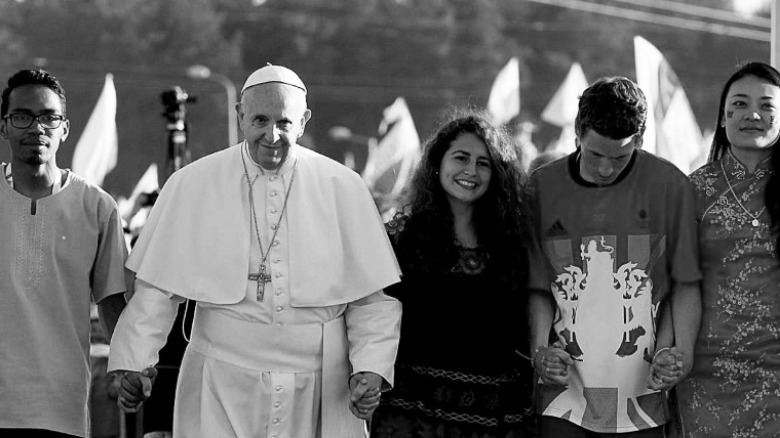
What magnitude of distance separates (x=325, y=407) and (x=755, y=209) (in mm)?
1679

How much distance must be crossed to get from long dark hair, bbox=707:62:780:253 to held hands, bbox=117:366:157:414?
2.22m

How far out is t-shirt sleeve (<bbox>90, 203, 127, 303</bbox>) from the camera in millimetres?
4867

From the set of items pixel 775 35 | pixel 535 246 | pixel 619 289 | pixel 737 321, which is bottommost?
pixel 737 321

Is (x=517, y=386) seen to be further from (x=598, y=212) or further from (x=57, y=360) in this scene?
(x=57, y=360)

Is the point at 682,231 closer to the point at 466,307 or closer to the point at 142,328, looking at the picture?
the point at 466,307

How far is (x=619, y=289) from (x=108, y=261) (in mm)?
1837

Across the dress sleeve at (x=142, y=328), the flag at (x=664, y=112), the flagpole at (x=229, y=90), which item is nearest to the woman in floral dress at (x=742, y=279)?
the dress sleeve at (x=142, y=328)

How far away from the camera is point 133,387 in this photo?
4.53 metres

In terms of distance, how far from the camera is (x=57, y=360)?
4734 millimetres

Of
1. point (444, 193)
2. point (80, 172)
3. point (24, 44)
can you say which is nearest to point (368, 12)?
point (24, 44)

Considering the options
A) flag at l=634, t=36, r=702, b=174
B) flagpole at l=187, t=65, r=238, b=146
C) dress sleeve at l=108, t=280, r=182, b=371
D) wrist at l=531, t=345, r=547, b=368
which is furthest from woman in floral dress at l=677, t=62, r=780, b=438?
flagpole at l=187, t=65, r=238, b=146

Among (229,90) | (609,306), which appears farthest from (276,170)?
(229,90)

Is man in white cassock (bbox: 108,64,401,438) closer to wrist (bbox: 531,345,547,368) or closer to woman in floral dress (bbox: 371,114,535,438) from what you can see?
woman in floral dress (bbox: 371,114,535,438)

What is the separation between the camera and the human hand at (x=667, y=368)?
4621 mm
